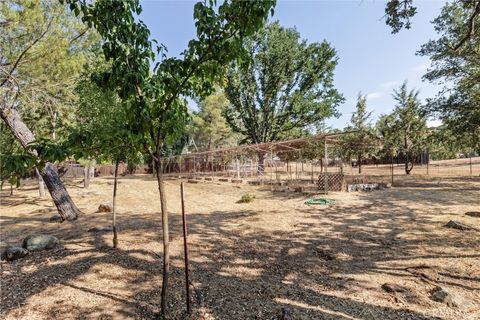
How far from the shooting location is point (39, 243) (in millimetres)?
6008

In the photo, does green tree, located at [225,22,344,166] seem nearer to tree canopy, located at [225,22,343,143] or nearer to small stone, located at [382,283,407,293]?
tree canopy, located at [225,22,343,143]

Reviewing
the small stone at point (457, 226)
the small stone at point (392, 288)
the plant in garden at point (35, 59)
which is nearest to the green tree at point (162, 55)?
the small stone at point (392, 288)

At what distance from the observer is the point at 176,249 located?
5.84 m

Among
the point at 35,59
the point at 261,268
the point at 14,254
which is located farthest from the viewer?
the point at 35,59

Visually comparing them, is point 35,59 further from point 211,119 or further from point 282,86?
point 211,119

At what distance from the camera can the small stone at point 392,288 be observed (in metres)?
4.11

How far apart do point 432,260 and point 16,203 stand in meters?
17.0

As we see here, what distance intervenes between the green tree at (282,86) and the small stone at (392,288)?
2247 centimetres

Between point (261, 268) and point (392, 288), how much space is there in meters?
2.06

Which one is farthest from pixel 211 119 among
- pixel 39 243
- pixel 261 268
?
pixel 261 268

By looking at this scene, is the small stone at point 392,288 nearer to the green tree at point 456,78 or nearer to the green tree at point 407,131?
the green tree at point 456,78

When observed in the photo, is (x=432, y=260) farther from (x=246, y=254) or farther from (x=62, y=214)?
(x=62, y=214)

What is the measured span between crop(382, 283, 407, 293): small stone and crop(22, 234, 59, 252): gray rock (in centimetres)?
643

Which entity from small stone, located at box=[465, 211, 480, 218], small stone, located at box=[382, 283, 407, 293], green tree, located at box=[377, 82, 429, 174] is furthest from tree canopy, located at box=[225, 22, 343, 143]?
small stone, located at box=[382, 283, 407, 293]
